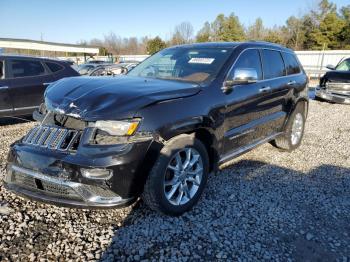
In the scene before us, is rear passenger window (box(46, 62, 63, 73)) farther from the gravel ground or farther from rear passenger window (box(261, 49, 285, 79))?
rear passenger window (box(261, 49, 285, 79))

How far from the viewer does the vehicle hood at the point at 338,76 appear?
11.2 m

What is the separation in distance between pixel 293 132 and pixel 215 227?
130 inches

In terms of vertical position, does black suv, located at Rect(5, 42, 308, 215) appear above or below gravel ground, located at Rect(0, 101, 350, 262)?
above

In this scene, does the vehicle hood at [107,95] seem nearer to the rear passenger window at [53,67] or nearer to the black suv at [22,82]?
the black suv at [22,82]

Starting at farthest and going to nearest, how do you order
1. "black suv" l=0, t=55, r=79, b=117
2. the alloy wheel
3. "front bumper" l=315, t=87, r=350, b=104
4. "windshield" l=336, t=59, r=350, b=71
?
"windshield" l=336, t=59, r=350, b=71
"front bumper" l=315, t=87, r=350, b=104
"black suv" l=0, t=55, r=79, b=117
the alloy wheel

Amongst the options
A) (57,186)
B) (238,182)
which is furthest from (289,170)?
(57,186)

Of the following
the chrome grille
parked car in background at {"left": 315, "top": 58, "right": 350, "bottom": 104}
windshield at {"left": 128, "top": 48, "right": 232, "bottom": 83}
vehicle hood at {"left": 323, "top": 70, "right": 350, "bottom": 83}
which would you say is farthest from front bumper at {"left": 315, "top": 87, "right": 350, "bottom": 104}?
the chrome grille

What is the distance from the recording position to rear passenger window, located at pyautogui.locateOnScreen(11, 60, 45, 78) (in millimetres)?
7171

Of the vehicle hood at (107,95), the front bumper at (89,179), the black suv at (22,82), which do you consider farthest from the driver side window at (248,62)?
the black suv at (22,82)

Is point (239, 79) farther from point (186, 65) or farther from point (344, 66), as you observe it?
point (344, 66)

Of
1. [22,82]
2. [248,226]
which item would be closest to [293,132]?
[248,226]

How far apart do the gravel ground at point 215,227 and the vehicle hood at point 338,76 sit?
8089 mm

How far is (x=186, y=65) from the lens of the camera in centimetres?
407

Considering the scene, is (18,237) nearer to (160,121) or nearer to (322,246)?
(160,121)
